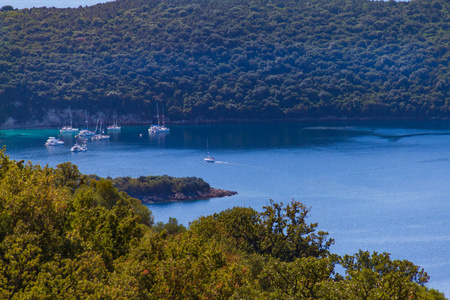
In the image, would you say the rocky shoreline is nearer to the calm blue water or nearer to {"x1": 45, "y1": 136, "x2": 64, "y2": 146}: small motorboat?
Result: the calm blue water

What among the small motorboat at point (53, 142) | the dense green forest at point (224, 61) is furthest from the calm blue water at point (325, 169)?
the dense green forest at point (224, 61)

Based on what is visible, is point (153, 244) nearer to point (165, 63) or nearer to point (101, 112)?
point (101, 112)

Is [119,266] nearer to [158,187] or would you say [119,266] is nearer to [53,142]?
[158,187]

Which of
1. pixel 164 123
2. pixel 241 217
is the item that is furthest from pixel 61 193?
pixel 164 123

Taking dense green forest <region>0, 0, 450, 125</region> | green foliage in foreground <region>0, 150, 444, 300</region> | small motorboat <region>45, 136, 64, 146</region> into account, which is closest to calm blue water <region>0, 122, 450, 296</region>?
small motorboat <region>45, 136, 64, 146</region>

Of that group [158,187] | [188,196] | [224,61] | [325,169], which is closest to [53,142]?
[158,187]
